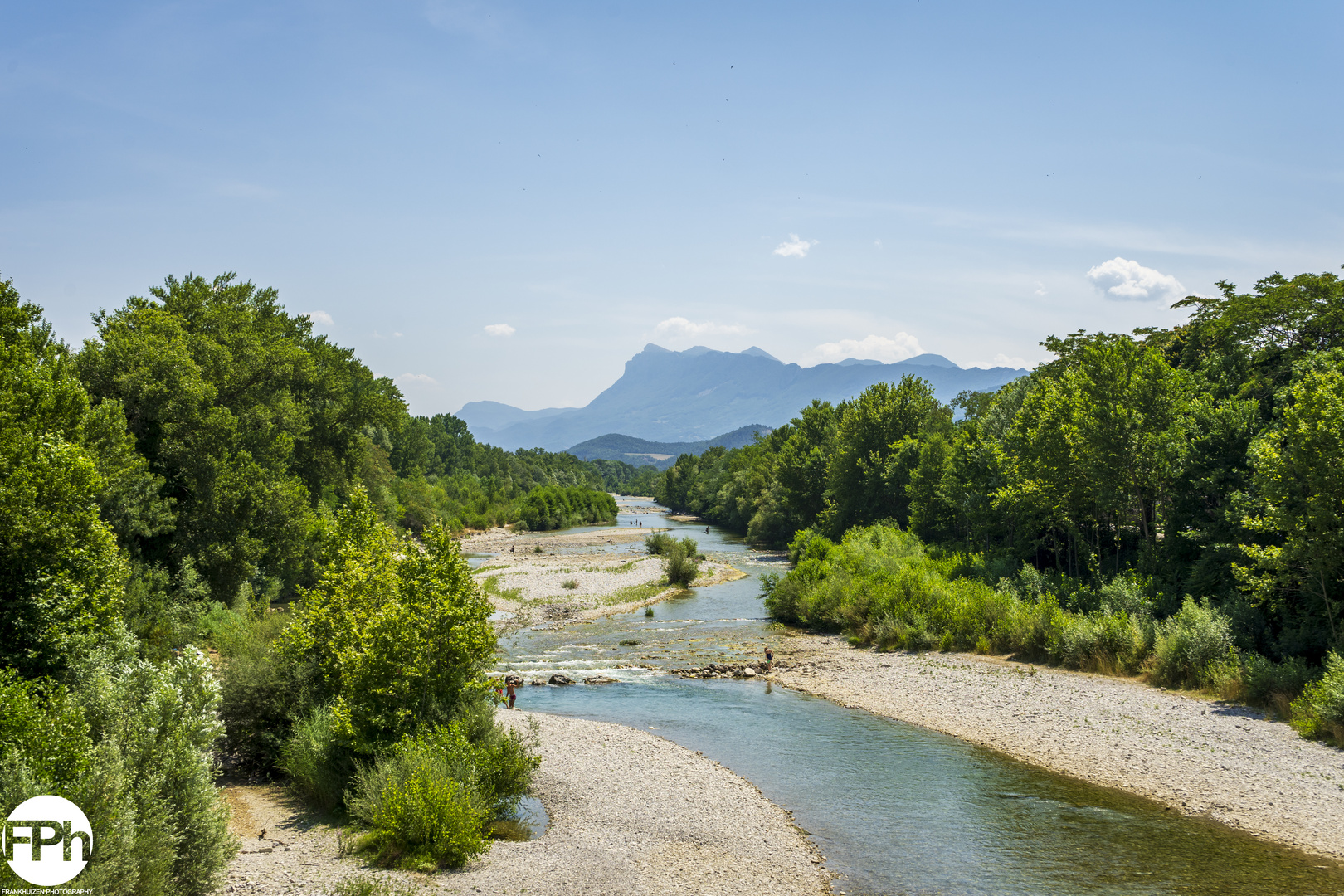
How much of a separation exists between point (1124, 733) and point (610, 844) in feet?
57.0

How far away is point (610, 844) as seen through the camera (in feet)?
57.3

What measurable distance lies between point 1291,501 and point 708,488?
129616 mm

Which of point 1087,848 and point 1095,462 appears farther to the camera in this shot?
point 1095,462

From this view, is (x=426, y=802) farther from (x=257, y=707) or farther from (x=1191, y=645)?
(x=1191, y=645)

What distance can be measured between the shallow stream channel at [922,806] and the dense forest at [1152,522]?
8837 mm

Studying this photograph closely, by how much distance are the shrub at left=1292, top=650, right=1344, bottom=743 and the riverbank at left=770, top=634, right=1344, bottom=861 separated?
591 mm

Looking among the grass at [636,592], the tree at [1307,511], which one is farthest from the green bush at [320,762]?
the grass at [636,592]

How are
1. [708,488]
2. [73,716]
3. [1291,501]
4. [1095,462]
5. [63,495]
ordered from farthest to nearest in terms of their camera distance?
[708,488] < [1095,462] < [1291,501] < [63,495] < [73,716]

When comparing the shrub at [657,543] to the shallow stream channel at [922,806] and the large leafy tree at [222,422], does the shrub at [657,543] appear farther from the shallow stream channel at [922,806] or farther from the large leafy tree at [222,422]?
the shallow stream channel at [922,806]

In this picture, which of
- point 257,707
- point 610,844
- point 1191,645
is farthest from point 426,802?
point 1191,645

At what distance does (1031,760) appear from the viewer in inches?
928

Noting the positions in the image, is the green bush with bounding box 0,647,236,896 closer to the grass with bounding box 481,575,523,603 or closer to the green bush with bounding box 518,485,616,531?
the grass with bounding box 481,575,523,603

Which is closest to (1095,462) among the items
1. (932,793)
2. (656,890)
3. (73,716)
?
(932,793)

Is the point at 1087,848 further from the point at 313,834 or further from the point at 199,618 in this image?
the point at 199,618
